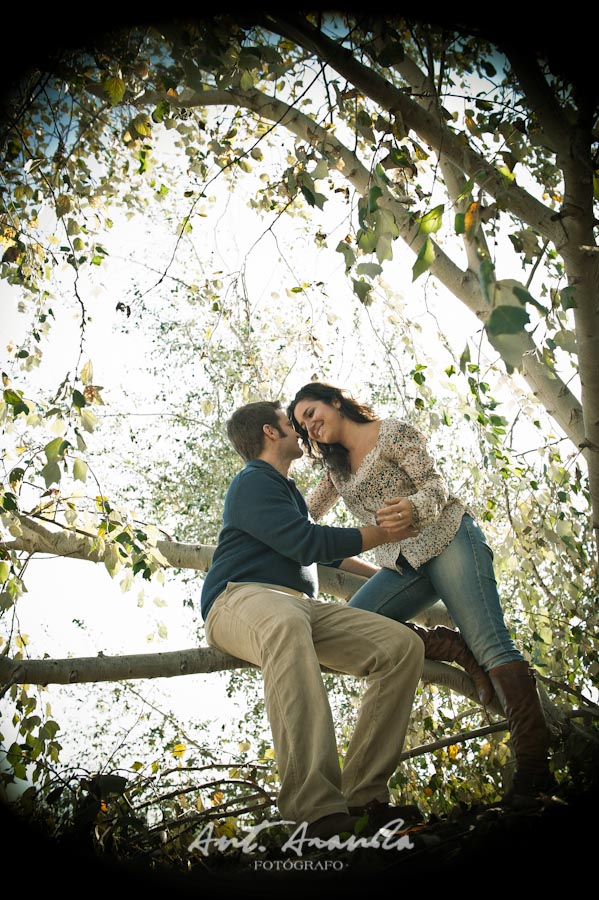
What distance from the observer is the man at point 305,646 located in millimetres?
1623

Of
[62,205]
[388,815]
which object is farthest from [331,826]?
[62,205]

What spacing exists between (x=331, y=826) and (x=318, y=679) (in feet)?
1.07

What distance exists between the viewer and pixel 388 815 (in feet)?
4.99

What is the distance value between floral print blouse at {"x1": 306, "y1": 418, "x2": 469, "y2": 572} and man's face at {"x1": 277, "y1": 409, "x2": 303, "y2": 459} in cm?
19

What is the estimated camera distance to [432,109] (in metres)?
2.00

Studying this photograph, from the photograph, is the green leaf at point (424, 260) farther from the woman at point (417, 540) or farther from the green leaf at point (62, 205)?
the green leaf at point (62, 205)

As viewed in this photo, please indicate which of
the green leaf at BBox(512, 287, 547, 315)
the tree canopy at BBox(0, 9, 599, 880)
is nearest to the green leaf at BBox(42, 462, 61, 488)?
the tree canopy at BBox(0, 9, 599, 880)

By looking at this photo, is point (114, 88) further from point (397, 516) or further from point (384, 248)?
point (397, 516)

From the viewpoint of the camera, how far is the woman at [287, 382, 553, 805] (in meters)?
1.97

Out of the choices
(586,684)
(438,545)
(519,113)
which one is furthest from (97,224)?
(586,684)

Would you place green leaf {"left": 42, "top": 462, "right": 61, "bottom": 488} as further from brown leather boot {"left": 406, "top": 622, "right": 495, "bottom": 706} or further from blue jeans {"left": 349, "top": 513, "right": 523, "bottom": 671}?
brown leather boot {"left": 406, "top": 622, "right": 495, "bottom": 706}

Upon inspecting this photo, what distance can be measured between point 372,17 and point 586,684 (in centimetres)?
291

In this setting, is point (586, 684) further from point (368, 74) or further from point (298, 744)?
point (368, 74)

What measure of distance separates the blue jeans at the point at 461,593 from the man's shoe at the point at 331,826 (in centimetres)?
72
